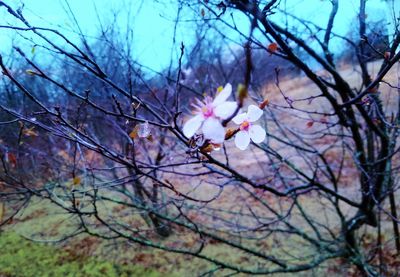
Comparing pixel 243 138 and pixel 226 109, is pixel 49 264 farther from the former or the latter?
pixel 226 109

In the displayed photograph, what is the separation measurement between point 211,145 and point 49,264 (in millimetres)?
5462

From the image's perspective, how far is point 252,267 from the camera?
493cm

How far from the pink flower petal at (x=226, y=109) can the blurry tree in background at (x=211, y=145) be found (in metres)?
0.02

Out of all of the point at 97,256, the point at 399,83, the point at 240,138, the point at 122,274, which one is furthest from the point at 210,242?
the point at 240,138

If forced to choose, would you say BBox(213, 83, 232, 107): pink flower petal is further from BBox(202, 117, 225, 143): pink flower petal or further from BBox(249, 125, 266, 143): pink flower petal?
BBox(249, 125, 266, 143): pink flower petal

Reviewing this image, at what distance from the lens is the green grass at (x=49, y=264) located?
519 cm

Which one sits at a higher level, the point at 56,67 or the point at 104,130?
the point at 104,130

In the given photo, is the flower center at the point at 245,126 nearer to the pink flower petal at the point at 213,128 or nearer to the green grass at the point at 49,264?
the pink flower petal at the point at 213,128

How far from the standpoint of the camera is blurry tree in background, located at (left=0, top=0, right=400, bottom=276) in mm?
1834

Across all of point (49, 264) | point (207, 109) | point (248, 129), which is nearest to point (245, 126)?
point (248, 129)

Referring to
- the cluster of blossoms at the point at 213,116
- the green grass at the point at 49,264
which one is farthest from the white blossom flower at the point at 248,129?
the green grass at the point at 49,264

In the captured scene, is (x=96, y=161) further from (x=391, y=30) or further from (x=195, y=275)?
(x=391, y=30)

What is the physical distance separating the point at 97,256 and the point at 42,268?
0.80 m

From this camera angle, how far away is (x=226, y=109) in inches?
26.8
